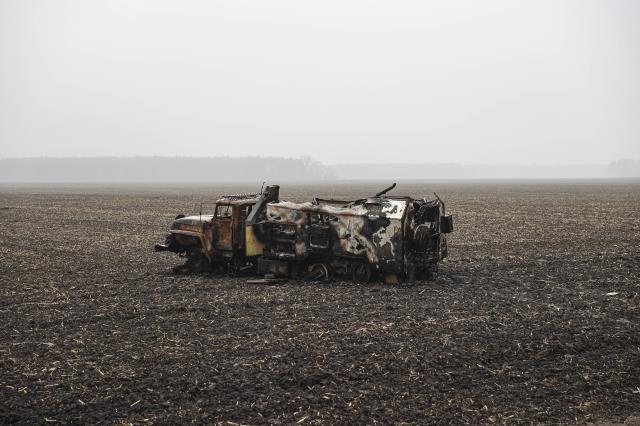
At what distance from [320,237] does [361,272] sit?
59.3 inches

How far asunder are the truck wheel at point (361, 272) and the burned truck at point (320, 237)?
3 centimetres

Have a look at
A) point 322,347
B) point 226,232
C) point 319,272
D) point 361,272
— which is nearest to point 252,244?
point 226,232

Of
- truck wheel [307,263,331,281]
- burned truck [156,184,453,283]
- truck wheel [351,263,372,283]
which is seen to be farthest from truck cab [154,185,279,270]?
truck wheel [351,263,372,283]

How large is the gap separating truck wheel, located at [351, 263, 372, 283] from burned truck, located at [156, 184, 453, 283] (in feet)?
0.09

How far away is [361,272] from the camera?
15391 millimetres

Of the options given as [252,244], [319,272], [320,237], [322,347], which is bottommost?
[322,347]

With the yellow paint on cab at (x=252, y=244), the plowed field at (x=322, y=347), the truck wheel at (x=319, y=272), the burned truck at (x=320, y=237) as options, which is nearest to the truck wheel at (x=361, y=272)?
the burned truck at (x=320, y=237)

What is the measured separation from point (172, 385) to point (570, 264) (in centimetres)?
1463

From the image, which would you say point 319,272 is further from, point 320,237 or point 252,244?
point 252,244

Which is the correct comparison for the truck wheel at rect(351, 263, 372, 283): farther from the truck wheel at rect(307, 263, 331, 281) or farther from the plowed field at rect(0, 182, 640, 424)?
the truck wheel at rect(307, 263, 331, 281)

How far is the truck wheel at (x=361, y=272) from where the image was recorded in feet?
50.3

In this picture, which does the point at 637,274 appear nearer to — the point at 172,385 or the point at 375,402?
the point at 375,402

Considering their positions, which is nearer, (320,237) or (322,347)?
(322,347)

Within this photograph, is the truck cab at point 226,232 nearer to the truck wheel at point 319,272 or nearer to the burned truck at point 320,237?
the burned truck at point 320,237
